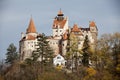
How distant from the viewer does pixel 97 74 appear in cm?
3219

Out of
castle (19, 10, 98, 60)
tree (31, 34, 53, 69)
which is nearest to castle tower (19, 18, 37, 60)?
castle (19, 10, 98, 60)

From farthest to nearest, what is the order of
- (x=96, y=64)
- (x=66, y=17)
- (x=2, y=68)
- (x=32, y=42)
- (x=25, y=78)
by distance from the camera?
1. (x=66, y=17)
2. (x=32, y=42)
3. (x=2, y=68)
4. (x=96, y=64)
5. (x=25, y=78)

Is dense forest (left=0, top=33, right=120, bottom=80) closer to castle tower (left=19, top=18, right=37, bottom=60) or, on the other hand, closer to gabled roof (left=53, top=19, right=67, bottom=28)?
castle tower (left=19, top=18, right=37, bottom=60)

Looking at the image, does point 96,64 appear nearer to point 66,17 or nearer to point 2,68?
point 2,68

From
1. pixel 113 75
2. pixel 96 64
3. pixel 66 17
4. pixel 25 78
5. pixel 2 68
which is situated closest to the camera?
pixel 113 75

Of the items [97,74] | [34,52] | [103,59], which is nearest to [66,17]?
[34,52]

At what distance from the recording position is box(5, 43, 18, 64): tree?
44.5 meters

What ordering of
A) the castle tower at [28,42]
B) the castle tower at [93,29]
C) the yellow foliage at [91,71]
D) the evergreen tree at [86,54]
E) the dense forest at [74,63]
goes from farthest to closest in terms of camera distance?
the castle tower at [93,29] < the castle tower at [28,42] < the evergreen tree at [86,54] < the yellow foliage at [91,71] < the dense forest at [74,63]

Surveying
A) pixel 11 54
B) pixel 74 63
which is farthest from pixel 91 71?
pixel 11 54

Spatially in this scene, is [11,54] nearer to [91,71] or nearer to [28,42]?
[28,42]

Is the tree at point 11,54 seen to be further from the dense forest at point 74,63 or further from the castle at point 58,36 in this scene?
the castle at point 58,36

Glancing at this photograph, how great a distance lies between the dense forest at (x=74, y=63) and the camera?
3222cm

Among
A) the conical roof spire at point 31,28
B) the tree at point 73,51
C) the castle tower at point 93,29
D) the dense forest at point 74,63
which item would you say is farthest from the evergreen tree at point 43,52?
the castle tower at point 93,29

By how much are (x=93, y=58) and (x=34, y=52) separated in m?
7.29
